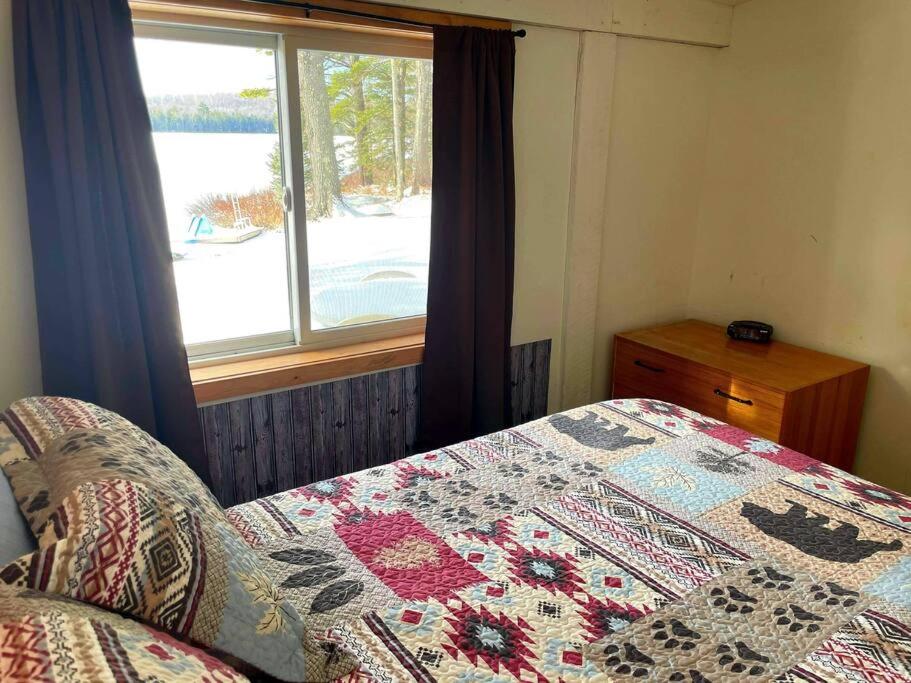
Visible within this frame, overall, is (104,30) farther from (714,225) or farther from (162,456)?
(714,225)

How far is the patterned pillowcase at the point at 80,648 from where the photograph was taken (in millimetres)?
669

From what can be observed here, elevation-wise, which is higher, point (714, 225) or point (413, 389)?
point (714, 225)

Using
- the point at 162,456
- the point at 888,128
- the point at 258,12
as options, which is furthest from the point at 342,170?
the point at 888,128

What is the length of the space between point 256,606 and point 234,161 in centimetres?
171

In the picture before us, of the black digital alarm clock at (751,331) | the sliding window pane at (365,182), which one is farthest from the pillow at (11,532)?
the black digital alarm clock at (751,331)

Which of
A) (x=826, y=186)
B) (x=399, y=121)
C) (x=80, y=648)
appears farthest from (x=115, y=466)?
(x=826, y=186)

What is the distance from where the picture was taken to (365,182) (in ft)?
8.43

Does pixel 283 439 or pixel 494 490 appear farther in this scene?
pixel 283 439

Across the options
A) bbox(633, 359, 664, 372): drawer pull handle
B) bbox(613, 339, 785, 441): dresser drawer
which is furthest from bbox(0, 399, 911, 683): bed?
bbox(633, 359, 664, 372): drawer pull handle

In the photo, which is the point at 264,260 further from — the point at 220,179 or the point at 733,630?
the point at 733,630

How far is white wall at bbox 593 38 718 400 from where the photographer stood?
3082 millimetres

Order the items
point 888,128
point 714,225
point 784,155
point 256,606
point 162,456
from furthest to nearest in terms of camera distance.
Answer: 1. point 714,225
2. point 784,155
3. point 888,128
4. point 162,456
5. point 256,606

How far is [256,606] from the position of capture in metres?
1.04

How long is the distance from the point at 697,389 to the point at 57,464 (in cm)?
247
